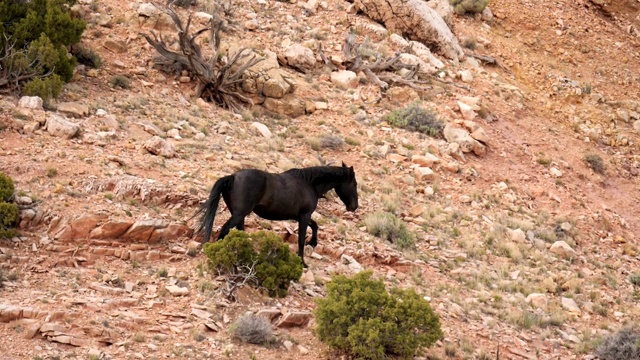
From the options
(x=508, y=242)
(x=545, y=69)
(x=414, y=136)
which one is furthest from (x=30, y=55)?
(x=545, y=69)

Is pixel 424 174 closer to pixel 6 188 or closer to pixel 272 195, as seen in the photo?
pixel 272 195

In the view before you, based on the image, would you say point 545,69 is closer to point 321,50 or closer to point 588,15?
point 588,15

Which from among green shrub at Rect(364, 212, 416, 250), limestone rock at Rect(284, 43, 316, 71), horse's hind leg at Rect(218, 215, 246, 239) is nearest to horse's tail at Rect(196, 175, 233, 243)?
horse's hind leg at Rect(218, 215, 246, 239)

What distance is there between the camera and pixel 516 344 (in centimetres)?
1255

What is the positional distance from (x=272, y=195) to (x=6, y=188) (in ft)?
12.9

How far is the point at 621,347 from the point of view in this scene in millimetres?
12438

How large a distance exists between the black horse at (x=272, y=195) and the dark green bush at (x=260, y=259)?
78 cm

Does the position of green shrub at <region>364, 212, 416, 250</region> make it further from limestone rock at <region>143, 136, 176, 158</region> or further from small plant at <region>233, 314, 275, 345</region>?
small plant at <region>233, 314, 275, 345</region>

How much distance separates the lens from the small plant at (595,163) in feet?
77.0

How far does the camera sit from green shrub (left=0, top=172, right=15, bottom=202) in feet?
37.9

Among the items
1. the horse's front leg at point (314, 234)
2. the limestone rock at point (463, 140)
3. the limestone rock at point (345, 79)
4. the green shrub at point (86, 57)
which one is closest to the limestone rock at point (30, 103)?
the green shrub at point (86, 57)

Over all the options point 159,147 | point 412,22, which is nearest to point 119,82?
point 159,147

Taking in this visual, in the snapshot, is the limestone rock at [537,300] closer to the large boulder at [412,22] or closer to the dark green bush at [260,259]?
the dark green bush at [260,259]

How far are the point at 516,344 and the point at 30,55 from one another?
38.0 feet
